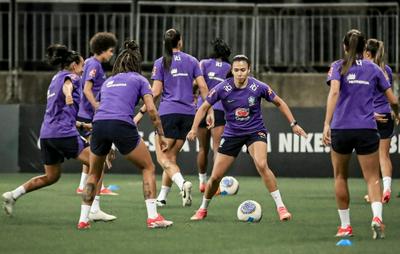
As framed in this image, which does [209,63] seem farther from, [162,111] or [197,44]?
[197,44]

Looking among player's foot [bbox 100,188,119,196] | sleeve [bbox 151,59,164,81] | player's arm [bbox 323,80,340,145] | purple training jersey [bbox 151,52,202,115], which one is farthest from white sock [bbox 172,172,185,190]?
player's arm [bbox 323,80,340,145]

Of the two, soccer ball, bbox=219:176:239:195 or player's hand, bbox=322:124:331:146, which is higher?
player's hand, bbox=322:124:331:146

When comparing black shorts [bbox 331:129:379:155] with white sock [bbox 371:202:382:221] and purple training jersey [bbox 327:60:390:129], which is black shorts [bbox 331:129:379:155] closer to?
purple training jersey [bbox 327:60:390:129]

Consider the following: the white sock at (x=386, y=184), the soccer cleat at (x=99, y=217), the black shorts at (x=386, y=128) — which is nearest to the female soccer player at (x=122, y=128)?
the soccer cleat at (x=99, y=217)

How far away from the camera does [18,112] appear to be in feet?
71.5

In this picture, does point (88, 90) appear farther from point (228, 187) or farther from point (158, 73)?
point (228, 187)

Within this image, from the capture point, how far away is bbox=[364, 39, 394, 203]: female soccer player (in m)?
14.5

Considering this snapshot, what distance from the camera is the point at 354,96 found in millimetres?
11250

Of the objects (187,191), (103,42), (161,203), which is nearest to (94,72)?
(103,42)

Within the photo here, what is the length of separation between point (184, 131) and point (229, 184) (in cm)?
187

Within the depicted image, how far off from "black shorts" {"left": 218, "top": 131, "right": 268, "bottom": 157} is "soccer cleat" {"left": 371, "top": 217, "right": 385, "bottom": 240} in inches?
96.6

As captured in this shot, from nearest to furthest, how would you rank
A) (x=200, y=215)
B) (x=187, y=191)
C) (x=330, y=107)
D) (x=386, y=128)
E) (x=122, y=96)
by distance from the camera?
(x=330, y=107)
(x=122, y=96)
(x=200, y=215)
(x=187, y=191)
(x=386, y=128)

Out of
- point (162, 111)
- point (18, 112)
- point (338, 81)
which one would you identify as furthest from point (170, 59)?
point (18, 112)

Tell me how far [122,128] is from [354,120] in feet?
8.00
